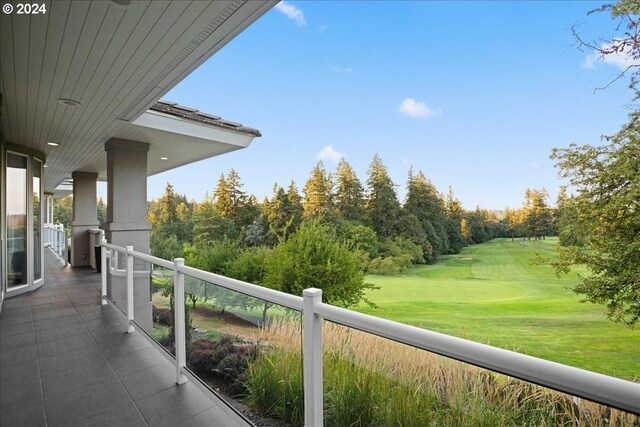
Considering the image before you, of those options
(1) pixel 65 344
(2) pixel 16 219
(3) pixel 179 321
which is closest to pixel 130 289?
(1) pixel 65 344

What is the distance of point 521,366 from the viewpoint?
0.98m

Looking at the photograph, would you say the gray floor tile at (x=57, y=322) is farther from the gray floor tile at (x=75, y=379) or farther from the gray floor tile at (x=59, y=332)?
the gray floor tile at (x=75, y=379)

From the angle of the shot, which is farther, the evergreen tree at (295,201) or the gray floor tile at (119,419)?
the evergreen tree at (295,201)

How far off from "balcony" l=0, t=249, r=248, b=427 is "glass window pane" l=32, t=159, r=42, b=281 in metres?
2.82

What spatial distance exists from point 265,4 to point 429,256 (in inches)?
1171

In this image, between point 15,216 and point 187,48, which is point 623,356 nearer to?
point 187,48

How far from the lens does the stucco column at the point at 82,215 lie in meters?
10.9

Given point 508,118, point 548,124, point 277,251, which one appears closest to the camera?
point 277,251

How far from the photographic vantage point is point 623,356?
30.7ft

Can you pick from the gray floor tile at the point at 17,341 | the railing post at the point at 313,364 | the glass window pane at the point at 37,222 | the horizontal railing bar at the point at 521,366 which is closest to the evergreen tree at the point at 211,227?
the glass window pane at the point at 37,222

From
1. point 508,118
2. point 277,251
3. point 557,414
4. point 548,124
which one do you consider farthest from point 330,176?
point 557,414

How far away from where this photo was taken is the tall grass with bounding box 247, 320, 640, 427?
1.02 metres

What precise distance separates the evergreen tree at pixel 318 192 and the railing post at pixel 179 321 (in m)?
26.8

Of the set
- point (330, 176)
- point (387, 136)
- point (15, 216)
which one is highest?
point (387, 136)
